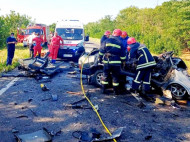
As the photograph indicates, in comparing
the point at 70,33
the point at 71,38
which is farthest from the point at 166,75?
the point at 70,33

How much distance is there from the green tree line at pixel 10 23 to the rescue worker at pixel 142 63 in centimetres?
→ 1914

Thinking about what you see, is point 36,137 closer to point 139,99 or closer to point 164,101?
point 139,99

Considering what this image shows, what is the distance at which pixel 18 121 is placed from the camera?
451 cm

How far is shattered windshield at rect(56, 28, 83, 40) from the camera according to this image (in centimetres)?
1356

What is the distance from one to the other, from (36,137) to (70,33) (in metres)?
10.7

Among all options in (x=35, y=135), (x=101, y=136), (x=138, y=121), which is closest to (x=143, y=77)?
(x=138, y=121)

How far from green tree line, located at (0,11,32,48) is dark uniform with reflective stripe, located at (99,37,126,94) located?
18.5m

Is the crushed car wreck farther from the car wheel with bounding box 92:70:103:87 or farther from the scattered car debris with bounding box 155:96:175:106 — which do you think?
the scattered car debris with bounding box 155:96:175:106

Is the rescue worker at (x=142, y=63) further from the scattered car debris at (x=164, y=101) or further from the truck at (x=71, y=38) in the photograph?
the truck at (x=71, y=38)

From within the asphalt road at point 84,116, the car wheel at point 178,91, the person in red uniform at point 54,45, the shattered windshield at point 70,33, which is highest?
the shattered windshield at point 70,33

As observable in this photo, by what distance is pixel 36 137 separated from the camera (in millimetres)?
3686

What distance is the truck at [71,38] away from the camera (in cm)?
1300

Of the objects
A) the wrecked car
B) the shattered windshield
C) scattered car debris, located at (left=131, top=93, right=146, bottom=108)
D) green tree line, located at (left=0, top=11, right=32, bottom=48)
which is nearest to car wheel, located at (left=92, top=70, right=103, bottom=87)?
the wrecked car

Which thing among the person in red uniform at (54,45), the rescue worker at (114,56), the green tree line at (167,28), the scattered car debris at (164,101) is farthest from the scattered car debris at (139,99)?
the green tree line at (167,28)
